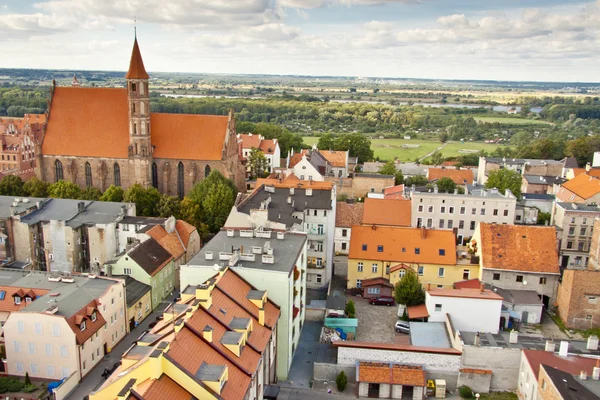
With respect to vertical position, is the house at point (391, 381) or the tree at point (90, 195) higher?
the tree at point (90, 195)

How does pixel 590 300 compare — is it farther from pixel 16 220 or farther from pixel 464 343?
pixel 16 220

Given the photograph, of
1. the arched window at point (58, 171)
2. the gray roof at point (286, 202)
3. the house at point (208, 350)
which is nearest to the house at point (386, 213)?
the gray roof at point (286, 202)

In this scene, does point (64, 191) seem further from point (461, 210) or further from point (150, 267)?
point (461, 210)

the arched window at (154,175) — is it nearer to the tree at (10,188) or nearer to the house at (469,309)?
the tree at (10,188)

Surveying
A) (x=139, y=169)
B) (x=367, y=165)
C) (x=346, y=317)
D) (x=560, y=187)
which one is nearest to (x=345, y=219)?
(x=346, y=317)

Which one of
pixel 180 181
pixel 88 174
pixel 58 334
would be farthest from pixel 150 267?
pixel 88 174
